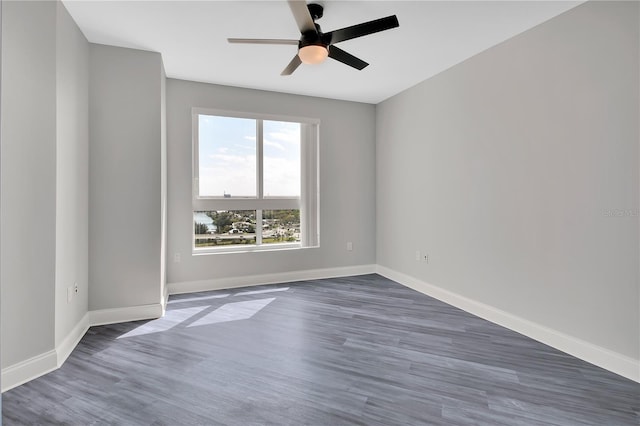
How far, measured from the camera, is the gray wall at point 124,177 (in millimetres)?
3139

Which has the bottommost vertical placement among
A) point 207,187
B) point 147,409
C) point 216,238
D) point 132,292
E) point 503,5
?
point 147,409

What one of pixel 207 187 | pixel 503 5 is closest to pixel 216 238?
pixel 207 187

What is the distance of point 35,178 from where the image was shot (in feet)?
7.61

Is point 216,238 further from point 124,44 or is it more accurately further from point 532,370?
point 532,370

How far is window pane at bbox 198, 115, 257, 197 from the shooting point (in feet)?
14.2

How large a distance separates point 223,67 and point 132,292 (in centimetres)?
230

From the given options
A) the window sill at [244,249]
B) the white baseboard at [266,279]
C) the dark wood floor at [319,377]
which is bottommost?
the dark wood floor at [319,377]

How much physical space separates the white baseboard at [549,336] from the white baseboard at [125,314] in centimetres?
277

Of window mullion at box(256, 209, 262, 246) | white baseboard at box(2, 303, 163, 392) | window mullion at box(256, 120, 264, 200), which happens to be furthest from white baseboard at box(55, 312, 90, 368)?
window mullion at box(256, 120, 264, 200)

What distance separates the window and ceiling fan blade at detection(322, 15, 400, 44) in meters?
2.09

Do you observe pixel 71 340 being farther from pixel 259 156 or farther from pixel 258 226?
pixel 259 156

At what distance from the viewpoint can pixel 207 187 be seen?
4.35m

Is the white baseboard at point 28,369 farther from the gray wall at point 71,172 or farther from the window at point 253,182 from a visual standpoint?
the window at point 253,182

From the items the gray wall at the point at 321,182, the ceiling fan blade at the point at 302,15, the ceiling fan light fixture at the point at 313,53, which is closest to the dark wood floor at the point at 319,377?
the gray wall at the point at 321,182
